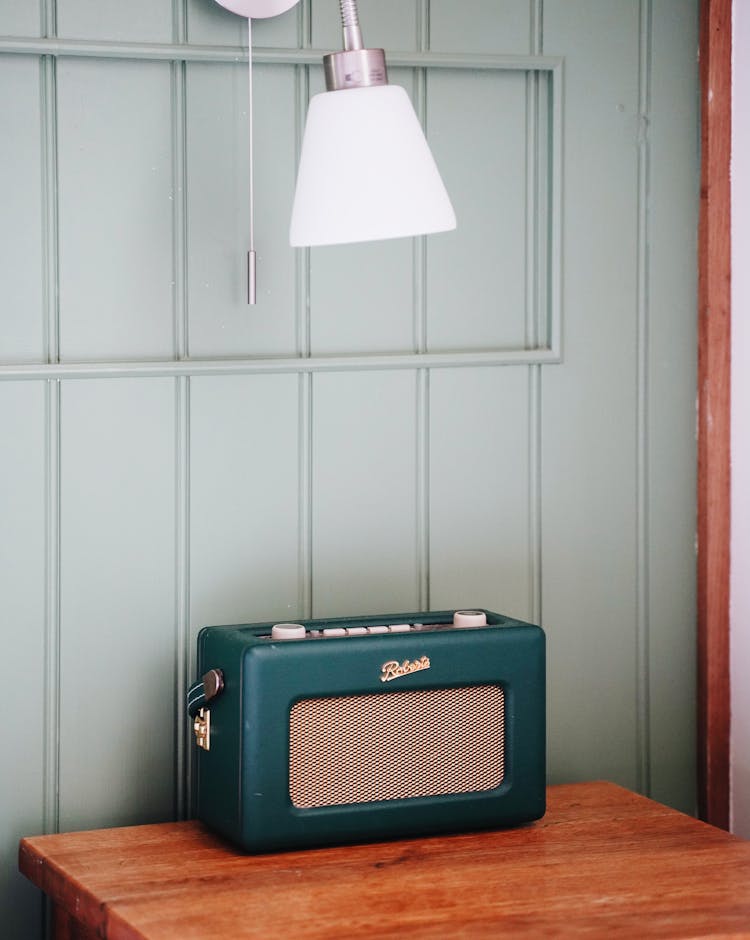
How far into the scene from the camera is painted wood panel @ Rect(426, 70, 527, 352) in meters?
1.76

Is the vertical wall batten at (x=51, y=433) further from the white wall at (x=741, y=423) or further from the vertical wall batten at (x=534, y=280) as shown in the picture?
the white wall at (x=741, y=423)

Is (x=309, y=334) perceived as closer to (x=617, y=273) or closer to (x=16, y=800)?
(x=617, y=273)

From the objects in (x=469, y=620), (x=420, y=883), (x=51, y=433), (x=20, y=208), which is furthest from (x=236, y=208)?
(x=420, y=883)

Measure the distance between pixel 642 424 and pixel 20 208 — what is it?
0.90 m

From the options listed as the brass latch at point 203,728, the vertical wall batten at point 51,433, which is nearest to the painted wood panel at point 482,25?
the vertical wall batten at point 51,433

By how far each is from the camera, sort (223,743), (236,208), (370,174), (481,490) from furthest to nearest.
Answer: (481,490) < (236,208) < (223,743) < (370,174)

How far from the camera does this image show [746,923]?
1.25 metres

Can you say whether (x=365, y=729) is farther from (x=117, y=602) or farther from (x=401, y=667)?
(x=117, y=602)

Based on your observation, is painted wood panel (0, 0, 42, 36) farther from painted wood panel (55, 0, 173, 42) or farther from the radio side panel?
the radio side panel

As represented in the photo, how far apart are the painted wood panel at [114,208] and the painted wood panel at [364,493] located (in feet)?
0.85

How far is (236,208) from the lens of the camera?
66.3 inches

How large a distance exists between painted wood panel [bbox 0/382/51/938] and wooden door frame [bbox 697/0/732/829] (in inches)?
36.3

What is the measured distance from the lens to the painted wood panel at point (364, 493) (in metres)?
1.75

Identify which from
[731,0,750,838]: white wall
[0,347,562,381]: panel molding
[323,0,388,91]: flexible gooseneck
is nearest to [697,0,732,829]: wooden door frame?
[731,0,750,838]: white wall
